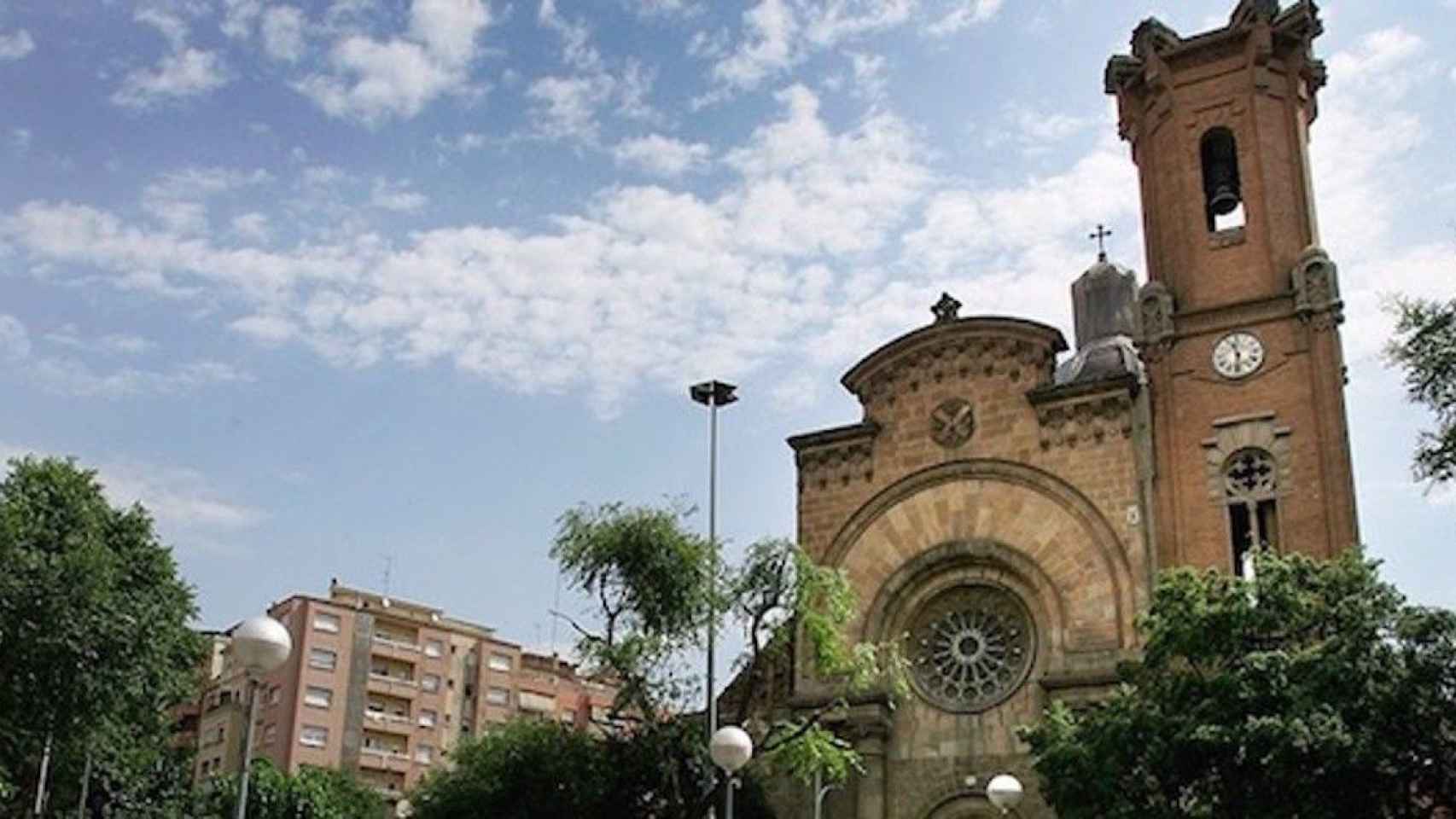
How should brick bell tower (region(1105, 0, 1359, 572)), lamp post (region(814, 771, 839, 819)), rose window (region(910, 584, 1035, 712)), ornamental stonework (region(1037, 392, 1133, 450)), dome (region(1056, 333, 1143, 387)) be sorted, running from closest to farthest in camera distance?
1. lamp post (region(814, 771, 839, 819))
2. brick bell tower (region(1105, 0, 1359, 572))
3. rose window (region(910, 584, 1035, 712))
4. ornamental stonework (region(1037, 392, 1133, 450))
5. dome (region(1056, 333, 1143, 387))

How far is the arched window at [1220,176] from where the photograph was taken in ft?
110

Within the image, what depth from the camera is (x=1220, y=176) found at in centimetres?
3391

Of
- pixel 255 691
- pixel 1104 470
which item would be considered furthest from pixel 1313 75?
pixel 255 691

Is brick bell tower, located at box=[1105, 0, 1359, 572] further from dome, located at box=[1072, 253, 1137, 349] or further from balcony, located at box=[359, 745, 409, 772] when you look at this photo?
balcony, located at box=[359, 745, 409, 772]

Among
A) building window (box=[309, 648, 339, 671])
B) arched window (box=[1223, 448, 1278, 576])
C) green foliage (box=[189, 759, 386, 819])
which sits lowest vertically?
green foliage (box=[189, 759, 386, 819])

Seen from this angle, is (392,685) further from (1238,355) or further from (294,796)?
(1238,355)

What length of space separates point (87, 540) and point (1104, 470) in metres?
22.6

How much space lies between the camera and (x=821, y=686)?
3144cm

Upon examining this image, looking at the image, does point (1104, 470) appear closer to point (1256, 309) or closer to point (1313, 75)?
point (1256, 309)

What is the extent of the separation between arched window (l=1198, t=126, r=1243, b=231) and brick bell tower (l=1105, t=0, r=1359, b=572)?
0.13 ft

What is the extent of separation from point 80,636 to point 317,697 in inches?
1490

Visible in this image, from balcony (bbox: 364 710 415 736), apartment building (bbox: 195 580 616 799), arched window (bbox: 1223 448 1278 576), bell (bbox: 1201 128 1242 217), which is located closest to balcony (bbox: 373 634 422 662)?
apartment building (bbox: 195 580 616 799)

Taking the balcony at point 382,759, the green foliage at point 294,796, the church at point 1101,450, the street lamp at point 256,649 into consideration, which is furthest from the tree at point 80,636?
the balcony at point 382,759

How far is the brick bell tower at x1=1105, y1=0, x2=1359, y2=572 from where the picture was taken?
96.0 feet
